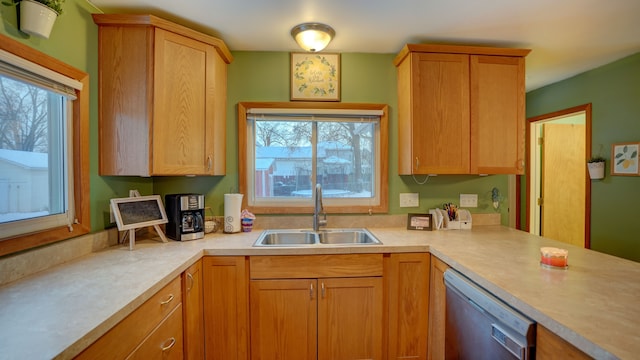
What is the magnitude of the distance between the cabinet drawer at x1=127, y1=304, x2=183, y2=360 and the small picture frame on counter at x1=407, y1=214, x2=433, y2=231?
164 centimetres

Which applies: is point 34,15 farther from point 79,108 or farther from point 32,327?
point 32,327

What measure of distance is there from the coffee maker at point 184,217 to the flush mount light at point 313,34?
129 centimetres

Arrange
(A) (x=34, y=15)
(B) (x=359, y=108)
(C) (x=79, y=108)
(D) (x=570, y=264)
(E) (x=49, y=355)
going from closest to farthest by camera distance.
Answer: (E) (x=49, y=355) < (A) (x=34, y=15) < (D) (x=570, y=264) < (C) (x=79, y=108) < (B) (x=359, y=108)

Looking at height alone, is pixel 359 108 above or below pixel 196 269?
above

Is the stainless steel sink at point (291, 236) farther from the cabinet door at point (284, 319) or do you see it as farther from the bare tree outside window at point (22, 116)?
the bare tree outside window at point (22, 116)

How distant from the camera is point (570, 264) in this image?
1.29 metres

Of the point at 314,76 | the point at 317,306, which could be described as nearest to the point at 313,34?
the point at 314,76

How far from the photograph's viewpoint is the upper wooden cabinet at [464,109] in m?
1.94

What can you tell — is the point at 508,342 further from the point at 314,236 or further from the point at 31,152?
the point at 31,152

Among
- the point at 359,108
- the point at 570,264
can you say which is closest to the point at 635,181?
the point at 570,264

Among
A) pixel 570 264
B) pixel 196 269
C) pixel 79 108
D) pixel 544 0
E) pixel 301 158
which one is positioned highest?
pixel 544 0

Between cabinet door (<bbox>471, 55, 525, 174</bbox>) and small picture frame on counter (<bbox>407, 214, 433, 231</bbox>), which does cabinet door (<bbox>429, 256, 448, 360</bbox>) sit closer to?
small picture frame on counter (<bbox>407, 214, 433, 231</bbox>)

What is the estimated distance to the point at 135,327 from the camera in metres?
0.98

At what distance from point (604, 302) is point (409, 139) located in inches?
51.6
